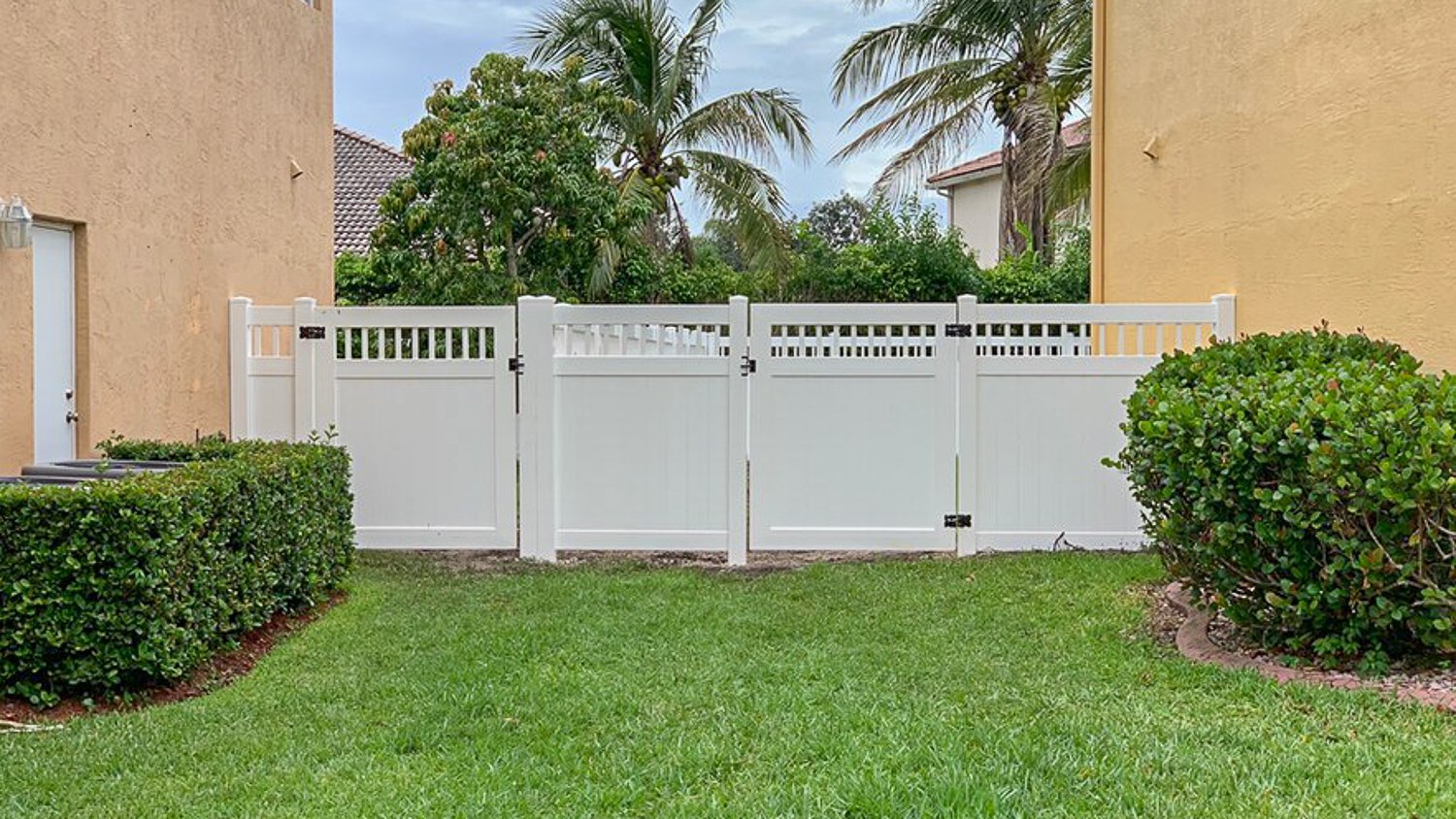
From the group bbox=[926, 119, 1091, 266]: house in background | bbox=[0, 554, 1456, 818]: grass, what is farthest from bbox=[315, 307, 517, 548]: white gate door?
bbox=[926, 119, 1091, 266]: house in background

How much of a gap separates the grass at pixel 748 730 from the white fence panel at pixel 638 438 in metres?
1.66

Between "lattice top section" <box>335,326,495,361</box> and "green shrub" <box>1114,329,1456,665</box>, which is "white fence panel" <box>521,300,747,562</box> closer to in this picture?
"lattice top section" <box>335,326,495,361</box>

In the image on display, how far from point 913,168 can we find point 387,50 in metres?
10.0

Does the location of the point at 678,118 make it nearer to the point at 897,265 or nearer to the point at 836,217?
the point at 897,265

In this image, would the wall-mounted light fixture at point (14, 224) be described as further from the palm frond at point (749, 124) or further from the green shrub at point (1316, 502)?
the palm frond at point (749, 124)

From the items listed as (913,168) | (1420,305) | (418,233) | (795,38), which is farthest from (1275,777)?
(795,38)

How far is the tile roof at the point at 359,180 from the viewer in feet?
63.5

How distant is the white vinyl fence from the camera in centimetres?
748

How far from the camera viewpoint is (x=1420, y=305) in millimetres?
5840

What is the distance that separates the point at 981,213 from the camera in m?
24.9

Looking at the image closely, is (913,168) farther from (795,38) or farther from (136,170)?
(136,170)

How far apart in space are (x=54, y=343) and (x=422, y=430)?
2195 mm

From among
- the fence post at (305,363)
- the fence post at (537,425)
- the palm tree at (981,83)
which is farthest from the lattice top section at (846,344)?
the palm tree at (981,83)

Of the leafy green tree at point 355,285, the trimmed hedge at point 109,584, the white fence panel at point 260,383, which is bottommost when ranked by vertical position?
the trimmed hedge at point 109,584
